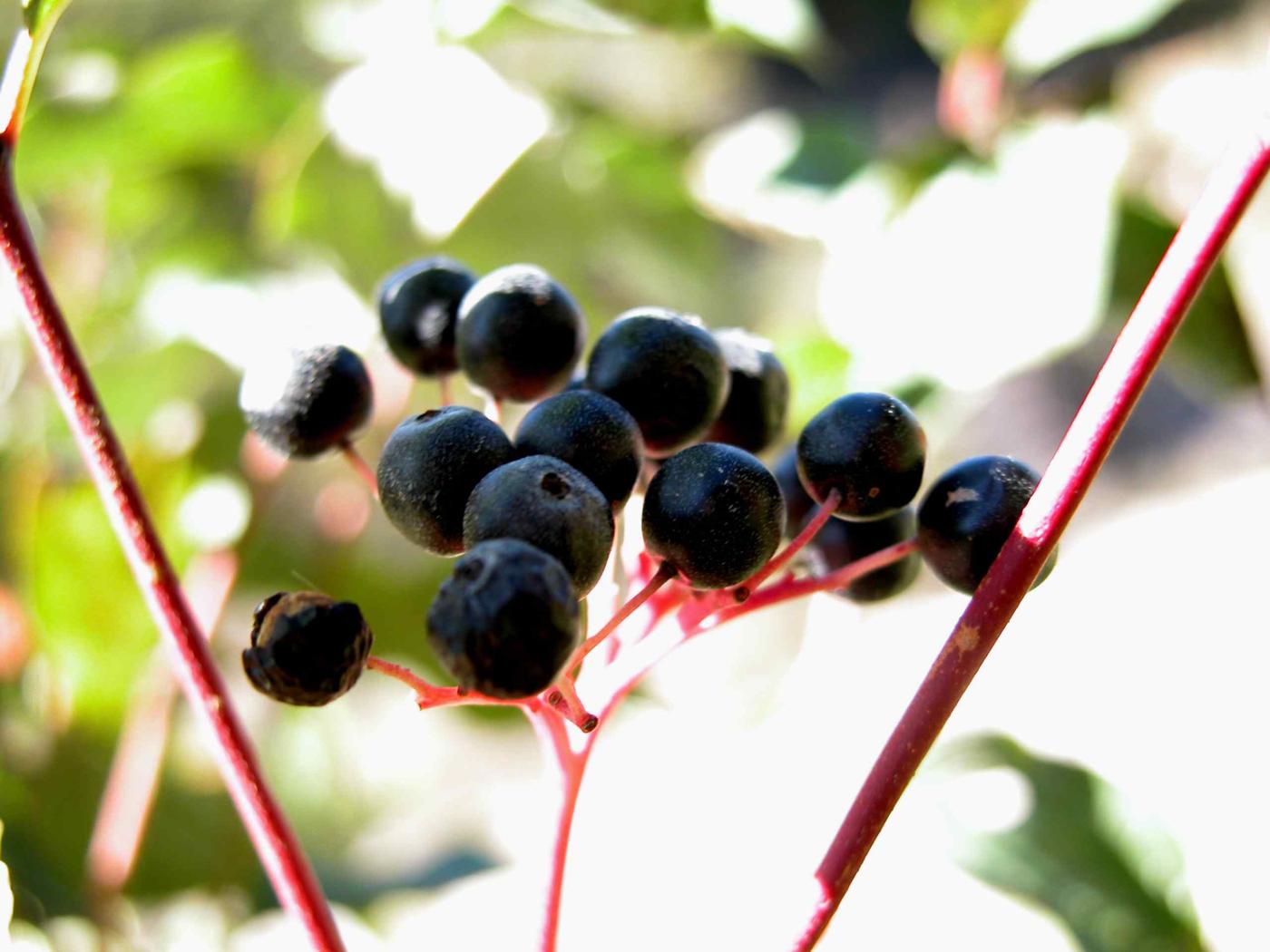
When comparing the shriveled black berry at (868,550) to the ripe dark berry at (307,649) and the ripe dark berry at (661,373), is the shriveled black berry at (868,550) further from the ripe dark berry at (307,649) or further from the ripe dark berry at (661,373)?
the ripe dark berry at (307,649)

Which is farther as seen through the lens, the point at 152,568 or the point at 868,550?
the point at 868,550

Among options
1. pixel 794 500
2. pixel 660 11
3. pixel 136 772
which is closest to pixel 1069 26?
pixel 660 11

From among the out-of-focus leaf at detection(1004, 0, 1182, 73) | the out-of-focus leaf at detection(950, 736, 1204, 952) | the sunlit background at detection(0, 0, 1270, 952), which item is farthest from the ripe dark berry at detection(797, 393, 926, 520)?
the out-of-focus leaf at detection(1004, 0, 1182, 73)

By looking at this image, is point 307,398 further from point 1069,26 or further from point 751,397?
point 1069,26

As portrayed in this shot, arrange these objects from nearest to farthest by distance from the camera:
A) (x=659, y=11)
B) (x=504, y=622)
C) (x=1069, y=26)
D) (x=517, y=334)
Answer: (x=504, y=622) < (x=517, y=334) < (x=659, y=11) < (x=1069, y=26)

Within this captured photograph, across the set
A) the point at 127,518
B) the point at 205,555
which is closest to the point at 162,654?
the point at 205,555
